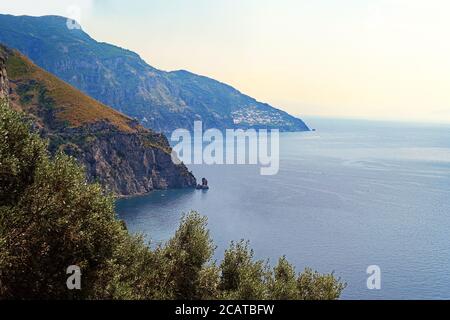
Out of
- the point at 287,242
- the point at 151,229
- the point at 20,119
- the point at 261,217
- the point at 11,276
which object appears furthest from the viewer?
the point at 261,217

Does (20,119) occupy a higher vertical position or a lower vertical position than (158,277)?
higher

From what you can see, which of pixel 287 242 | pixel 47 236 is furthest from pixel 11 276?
pixel 287 242

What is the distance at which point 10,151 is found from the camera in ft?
88.8

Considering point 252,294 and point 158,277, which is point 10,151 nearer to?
point 158,277

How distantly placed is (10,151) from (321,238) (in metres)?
150

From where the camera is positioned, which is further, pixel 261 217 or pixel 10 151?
pixel 261 217

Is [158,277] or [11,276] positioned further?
[158,277]

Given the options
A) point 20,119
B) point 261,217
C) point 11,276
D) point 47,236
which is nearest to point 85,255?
point 47,236

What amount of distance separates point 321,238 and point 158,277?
437 feet

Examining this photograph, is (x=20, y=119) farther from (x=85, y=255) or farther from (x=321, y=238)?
(x=321, y=238)

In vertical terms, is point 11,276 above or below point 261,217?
above
